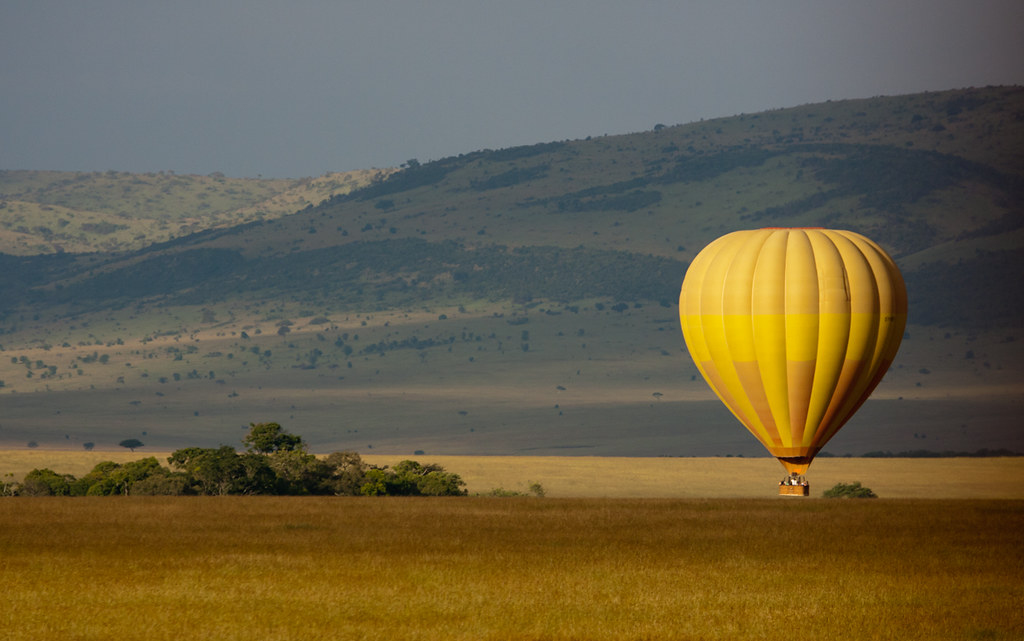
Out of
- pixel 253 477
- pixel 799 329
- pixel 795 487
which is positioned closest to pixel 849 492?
pixel 795 487

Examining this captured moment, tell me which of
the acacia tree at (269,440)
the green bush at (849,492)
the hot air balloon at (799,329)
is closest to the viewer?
the hot air balloon at (799,329)

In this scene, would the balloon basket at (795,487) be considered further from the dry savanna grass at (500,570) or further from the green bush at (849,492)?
the green bush at (849,492)

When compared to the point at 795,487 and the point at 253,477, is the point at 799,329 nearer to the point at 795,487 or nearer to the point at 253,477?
the point at 795,487

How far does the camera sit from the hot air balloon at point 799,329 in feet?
192

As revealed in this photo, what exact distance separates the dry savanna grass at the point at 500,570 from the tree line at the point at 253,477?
3.93m

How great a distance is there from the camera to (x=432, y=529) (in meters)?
52.2

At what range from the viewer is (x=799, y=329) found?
192 feet

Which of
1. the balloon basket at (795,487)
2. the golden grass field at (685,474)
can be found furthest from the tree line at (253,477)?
the golden grass field at (685,474)

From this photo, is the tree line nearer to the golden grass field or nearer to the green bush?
the green bush

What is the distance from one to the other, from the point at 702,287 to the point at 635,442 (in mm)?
136556

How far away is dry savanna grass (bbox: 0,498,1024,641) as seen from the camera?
3225cm

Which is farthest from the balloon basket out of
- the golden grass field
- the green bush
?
the golden grass field

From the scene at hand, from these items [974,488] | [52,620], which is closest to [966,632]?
[52,620]

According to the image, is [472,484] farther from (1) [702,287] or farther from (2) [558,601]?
(2) [558,601]
